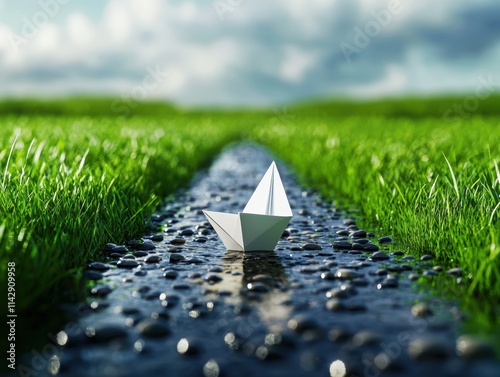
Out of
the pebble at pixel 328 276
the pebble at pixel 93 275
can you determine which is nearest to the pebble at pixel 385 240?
the pebble at pixel 328 276

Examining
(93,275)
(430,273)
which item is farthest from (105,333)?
(430,273)

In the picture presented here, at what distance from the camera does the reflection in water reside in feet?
18.2

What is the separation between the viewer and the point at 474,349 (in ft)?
15.0

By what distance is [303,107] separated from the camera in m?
94.4

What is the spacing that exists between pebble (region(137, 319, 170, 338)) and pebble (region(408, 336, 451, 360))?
206cm

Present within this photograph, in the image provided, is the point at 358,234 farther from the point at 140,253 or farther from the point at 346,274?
the point at 140,253

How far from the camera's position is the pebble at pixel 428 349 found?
14.9ft

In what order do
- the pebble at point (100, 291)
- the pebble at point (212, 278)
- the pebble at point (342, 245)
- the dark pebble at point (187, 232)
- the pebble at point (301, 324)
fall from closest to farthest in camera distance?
the pebble at point (301, 324), the pebble at point (100, 291), the pebble at point (212, 278), the pebble at point (342, 245), the dark pebble at point (187, 232)

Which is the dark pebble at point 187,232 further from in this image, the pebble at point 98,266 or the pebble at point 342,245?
the pebble at point 342,245

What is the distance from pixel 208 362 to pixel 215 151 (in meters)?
22.8

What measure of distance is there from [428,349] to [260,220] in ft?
11.0

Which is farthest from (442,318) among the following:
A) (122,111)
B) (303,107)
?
(303,107)

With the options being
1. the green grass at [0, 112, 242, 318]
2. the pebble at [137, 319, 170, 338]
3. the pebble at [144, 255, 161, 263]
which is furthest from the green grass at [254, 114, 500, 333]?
the green grass at [0, 112, 242, 318]

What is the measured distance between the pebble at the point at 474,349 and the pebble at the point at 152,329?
2450mm
